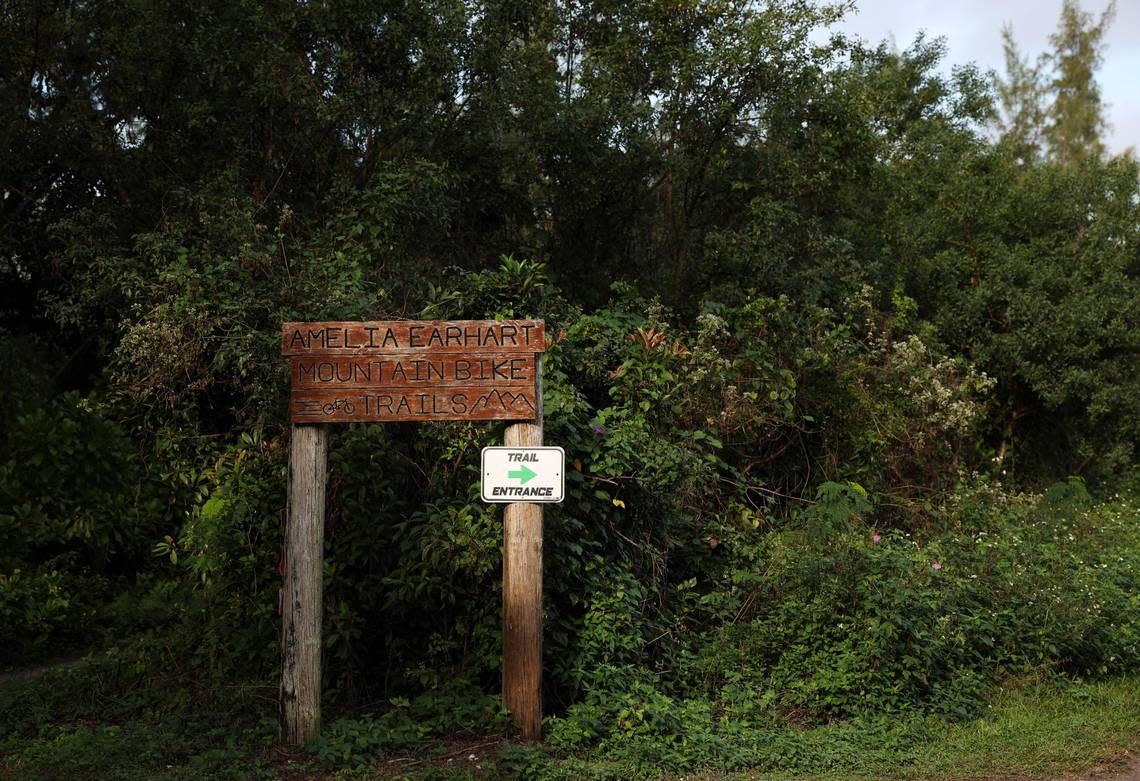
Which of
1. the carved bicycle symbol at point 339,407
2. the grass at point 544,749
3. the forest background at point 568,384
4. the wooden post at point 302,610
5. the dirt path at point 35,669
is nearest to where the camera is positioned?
the grass at point 544,749

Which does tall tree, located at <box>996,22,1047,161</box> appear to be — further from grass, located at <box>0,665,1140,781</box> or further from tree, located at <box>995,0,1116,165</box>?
grass, located at <box>0,665,1140,781</box>

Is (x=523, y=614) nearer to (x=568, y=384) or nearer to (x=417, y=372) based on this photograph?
(x=417, y=372)

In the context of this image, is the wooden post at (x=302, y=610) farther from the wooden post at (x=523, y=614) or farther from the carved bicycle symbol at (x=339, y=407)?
the wooden post at (x=523, y=614)

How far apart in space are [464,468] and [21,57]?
29.5 ft

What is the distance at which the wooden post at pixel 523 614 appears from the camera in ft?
21.9

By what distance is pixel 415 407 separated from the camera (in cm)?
678

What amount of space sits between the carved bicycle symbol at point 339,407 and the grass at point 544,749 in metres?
2.02

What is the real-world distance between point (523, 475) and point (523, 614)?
2.79ft

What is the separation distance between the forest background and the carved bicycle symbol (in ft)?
3.54

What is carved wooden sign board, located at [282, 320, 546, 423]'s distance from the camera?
6.74 meters

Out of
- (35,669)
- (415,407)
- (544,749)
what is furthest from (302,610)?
(35,669)

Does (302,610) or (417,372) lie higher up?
(417,372)

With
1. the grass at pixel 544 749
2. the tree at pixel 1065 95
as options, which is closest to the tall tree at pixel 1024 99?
the tree at pixel 1065 95

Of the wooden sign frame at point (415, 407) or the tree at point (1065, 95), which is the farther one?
the tree at point (1065, 95)
